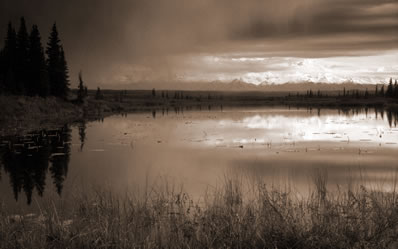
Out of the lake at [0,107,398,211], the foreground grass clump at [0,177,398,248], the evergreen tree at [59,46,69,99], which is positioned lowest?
the lake at [0,107,398,211]

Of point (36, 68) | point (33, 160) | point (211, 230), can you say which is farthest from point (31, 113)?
point (211, 230)

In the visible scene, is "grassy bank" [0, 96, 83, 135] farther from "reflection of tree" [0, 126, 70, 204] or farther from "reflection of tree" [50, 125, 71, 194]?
"reflection of tree" [50, 125, 71, 194]

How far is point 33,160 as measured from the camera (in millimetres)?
23156

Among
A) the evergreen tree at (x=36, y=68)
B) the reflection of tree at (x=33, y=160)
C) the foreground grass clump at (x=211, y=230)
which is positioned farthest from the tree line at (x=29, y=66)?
the foreground grass clump at (x=211, y=230)

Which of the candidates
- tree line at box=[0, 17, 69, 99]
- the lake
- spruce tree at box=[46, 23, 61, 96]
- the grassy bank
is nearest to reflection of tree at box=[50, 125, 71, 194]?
the lake

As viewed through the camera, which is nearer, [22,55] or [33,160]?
[33,160]

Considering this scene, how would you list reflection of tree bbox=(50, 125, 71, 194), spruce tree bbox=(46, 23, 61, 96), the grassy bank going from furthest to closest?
spruce tree bbox=(46, 23, 61, 96) → the grassy bank → reflection of tree bbox=(50, 125, 71, 194)

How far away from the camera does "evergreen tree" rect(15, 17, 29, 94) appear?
65319mm

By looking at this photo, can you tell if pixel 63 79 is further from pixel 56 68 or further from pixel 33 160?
pixel 33 160

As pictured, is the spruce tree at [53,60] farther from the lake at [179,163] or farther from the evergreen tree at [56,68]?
the lake at [179,163]

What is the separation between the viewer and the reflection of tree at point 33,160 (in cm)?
1686

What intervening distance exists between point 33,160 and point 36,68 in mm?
49645

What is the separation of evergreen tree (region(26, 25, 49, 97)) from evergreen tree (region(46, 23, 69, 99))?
178 inches

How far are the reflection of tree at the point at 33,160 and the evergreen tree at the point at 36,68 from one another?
33577mm
